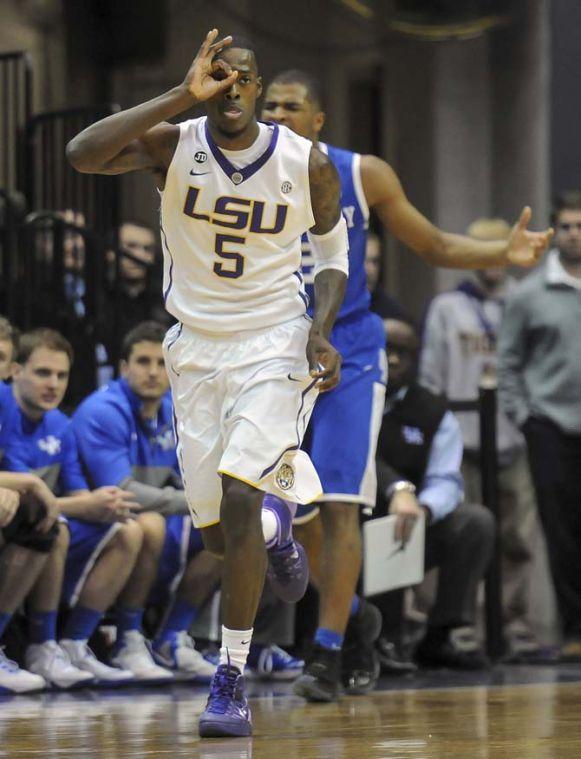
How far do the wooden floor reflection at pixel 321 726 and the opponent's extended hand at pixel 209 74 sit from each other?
69.4 inches

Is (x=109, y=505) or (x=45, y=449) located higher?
(x=45, y=449)

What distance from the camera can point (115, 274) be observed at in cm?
844

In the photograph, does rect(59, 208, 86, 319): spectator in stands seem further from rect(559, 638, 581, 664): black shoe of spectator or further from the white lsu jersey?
the white lsu jersey

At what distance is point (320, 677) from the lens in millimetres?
5914

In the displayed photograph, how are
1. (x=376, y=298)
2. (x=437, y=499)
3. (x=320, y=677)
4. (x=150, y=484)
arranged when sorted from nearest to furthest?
(x=320, y=677) → (x=150, y=484) → (x=437, y=499) → (x=376, y=298)

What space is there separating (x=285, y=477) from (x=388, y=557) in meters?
2.22

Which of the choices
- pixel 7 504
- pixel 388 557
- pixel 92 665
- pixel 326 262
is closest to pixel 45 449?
pixel 7 504

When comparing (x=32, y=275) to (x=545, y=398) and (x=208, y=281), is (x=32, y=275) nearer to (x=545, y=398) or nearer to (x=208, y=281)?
(x=545, y=398)

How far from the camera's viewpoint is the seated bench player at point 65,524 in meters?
6.75

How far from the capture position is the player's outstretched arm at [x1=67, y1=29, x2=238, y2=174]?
486cm

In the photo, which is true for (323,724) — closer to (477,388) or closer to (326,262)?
(326,262)

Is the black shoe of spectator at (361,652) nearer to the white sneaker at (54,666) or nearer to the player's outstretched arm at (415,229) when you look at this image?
the white sneaker at (54,666)

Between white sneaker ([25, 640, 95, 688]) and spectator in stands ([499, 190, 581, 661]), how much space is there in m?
2.53

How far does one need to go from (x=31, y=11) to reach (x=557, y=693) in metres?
6.31
